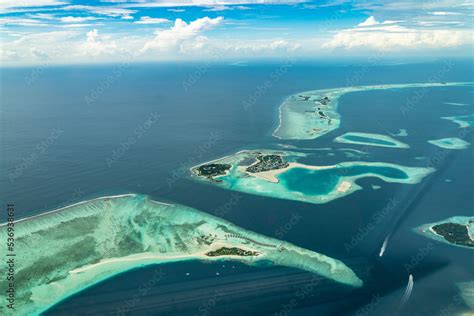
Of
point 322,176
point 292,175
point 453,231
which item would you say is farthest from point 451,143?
point 292,175

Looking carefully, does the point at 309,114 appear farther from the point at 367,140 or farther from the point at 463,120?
the point at 463,120

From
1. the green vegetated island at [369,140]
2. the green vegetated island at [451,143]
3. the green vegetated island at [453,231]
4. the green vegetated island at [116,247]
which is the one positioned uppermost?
the green vegetated island at [116,247]

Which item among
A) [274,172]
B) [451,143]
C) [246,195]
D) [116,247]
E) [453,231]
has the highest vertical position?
[274,172]

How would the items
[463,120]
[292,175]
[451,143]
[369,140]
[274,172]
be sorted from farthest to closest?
[463,120]
[369,140]
[451,143]
[274,172]
[292,175]

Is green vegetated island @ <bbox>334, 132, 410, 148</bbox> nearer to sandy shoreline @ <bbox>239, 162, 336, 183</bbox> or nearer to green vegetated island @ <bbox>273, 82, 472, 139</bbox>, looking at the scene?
green vegetated island @ <bbox>273, 82, 472, 139</bbox>

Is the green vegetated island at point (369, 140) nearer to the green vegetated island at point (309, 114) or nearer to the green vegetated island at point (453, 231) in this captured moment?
the green vegetated island at point (309, 114)

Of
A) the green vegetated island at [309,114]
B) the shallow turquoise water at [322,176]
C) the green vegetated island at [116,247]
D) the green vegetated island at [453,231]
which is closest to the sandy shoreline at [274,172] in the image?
the shallow turquoise water at [322,176]

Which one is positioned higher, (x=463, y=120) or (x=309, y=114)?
(x=309, y=114)
